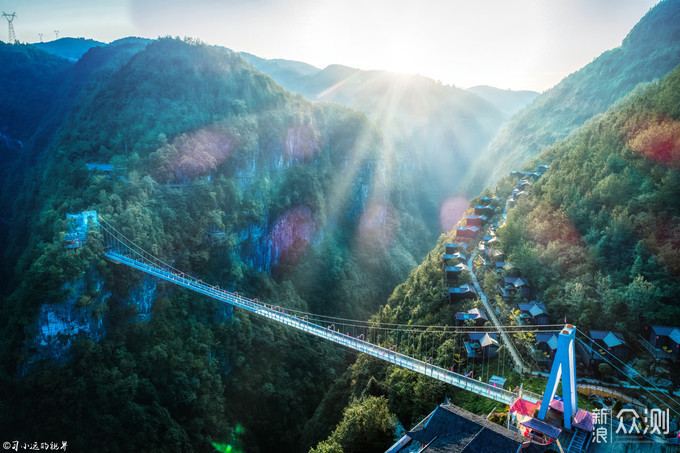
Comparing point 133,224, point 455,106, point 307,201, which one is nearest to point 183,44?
point 307,201

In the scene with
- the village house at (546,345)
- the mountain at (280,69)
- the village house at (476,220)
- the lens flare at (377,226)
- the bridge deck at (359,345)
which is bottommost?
the lens flare at (377,226)

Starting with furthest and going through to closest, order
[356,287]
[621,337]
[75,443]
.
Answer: [356,287]
[75,443]
[621,337]

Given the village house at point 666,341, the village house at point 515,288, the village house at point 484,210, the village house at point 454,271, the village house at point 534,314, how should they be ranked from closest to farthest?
1. the village house at point 666,341
2. the village house at point 534,314
3. the village house at point 515,288
4. the village house at point 454,271
5. the village house at point 484,210

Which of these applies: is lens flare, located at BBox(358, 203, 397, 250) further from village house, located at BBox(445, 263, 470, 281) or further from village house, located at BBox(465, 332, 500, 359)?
village house, located at BBox(465, 332, 500, 359)

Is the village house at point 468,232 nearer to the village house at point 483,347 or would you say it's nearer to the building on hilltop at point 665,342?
the village house at point 483,347

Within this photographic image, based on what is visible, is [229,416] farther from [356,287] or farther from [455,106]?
[455,106]

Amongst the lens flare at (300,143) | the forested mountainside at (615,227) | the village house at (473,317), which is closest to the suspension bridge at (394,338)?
the village house at (473,317)
